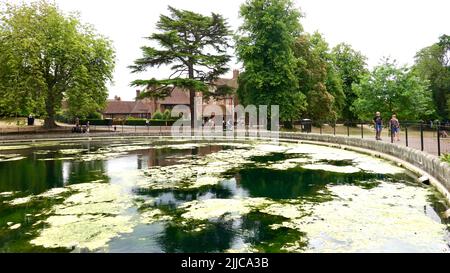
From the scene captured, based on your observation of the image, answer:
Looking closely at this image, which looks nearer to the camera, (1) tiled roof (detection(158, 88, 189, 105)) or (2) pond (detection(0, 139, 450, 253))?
(2) pond (detection(0, 139, 450, 253))

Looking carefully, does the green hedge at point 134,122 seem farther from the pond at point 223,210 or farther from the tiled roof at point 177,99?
the pond at point 223,210

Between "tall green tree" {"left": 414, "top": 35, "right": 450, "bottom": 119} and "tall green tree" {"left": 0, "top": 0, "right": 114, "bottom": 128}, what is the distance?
4416 cm

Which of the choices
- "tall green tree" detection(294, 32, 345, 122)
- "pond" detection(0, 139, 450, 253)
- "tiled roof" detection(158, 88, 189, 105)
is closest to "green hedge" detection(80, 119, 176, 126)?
"tiled roof" detection(158, 88, 189, 105)

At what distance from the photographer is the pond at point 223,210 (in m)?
6.76

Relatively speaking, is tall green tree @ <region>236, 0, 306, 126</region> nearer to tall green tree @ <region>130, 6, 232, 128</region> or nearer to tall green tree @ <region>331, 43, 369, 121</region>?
tall green tree @ <region>130, 6, 232, 128</region>

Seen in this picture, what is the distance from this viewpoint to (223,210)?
Result: 9211 mm

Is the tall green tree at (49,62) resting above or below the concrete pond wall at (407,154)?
above

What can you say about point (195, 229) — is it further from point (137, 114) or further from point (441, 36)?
point (137, 114)

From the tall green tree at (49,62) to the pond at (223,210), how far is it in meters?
Answer: 24.5

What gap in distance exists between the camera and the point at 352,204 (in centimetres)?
948

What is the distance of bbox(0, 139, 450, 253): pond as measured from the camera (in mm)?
6758

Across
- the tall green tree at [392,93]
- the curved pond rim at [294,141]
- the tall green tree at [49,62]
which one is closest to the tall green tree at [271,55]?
the curved pond rim at [294,141]

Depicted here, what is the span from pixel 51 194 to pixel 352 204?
389 inches
